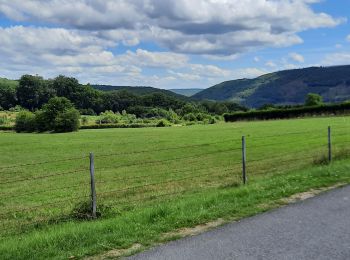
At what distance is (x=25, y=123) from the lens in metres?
120

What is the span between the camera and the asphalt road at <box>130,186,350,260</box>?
6957 mm

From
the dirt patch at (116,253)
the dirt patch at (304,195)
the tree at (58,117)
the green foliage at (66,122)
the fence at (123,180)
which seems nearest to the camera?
the dirt patch at (116,253)

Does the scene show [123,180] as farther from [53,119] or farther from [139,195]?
[53,119]

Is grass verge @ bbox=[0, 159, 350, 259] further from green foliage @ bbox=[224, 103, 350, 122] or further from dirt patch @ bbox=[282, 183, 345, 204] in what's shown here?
green foliage @ bbox=[224, 103, 350, 122]

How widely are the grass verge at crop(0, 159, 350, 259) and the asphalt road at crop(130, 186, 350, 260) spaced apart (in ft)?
1.81

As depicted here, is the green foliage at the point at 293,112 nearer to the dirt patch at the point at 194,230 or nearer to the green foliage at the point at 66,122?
the green foliage at the point at 66,122

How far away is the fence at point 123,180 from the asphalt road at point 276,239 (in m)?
3.72

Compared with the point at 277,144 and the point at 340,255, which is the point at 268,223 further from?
the point at 277,144

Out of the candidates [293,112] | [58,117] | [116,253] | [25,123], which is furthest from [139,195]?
[25,123]

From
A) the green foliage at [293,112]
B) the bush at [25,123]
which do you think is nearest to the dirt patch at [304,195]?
the green foliage at [293,112]

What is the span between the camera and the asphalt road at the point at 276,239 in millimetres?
6957

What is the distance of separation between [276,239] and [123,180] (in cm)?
1368

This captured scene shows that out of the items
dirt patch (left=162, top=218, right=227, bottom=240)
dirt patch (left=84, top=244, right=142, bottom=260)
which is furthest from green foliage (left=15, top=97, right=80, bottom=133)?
dirt patch (left=84, top=244, right=142, bottom=260)

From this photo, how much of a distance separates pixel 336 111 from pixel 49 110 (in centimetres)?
6690
